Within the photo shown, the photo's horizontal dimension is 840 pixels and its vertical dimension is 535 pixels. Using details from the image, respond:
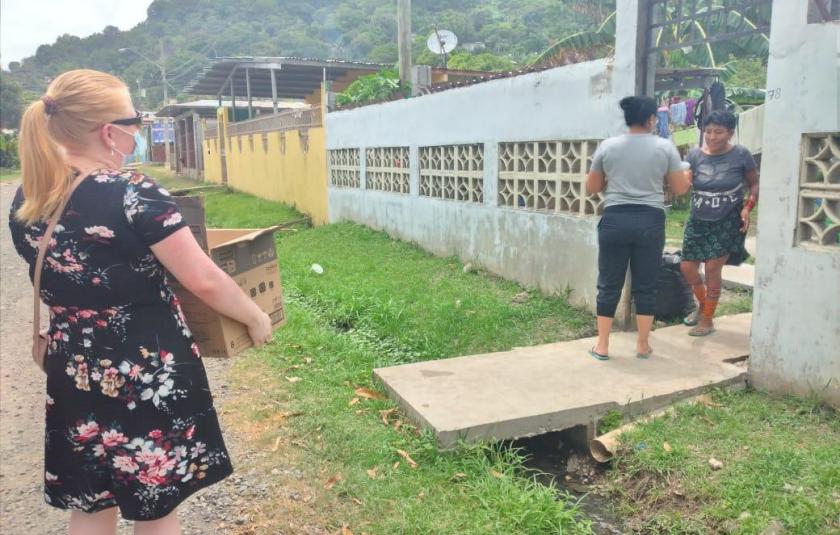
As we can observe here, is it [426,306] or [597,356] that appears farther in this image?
[426,306]

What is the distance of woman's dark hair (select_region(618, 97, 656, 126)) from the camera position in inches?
168

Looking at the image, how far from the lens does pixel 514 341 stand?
525cm

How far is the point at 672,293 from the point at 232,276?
4127 millimetres

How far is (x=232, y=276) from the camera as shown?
7.95 ft

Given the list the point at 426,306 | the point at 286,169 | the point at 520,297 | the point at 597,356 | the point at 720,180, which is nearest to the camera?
the point at 597,356

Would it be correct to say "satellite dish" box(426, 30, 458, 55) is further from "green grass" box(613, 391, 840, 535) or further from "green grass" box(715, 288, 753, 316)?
"green grass" box(613, 391, 840, 535)

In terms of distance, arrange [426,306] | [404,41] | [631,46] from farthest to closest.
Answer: [404,41] < [426,306] < [631,46]

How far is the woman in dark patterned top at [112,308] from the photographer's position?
6.25ft

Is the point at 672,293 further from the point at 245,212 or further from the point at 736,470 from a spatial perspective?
the point at 245,212

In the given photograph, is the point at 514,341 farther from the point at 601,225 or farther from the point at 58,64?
the point at 58,64

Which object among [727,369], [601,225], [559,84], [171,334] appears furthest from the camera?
[559,84]

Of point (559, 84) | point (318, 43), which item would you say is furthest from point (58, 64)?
point (559, 84)

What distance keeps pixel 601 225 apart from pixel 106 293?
3304 mm

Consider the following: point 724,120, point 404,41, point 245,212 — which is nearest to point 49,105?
point 724,120
